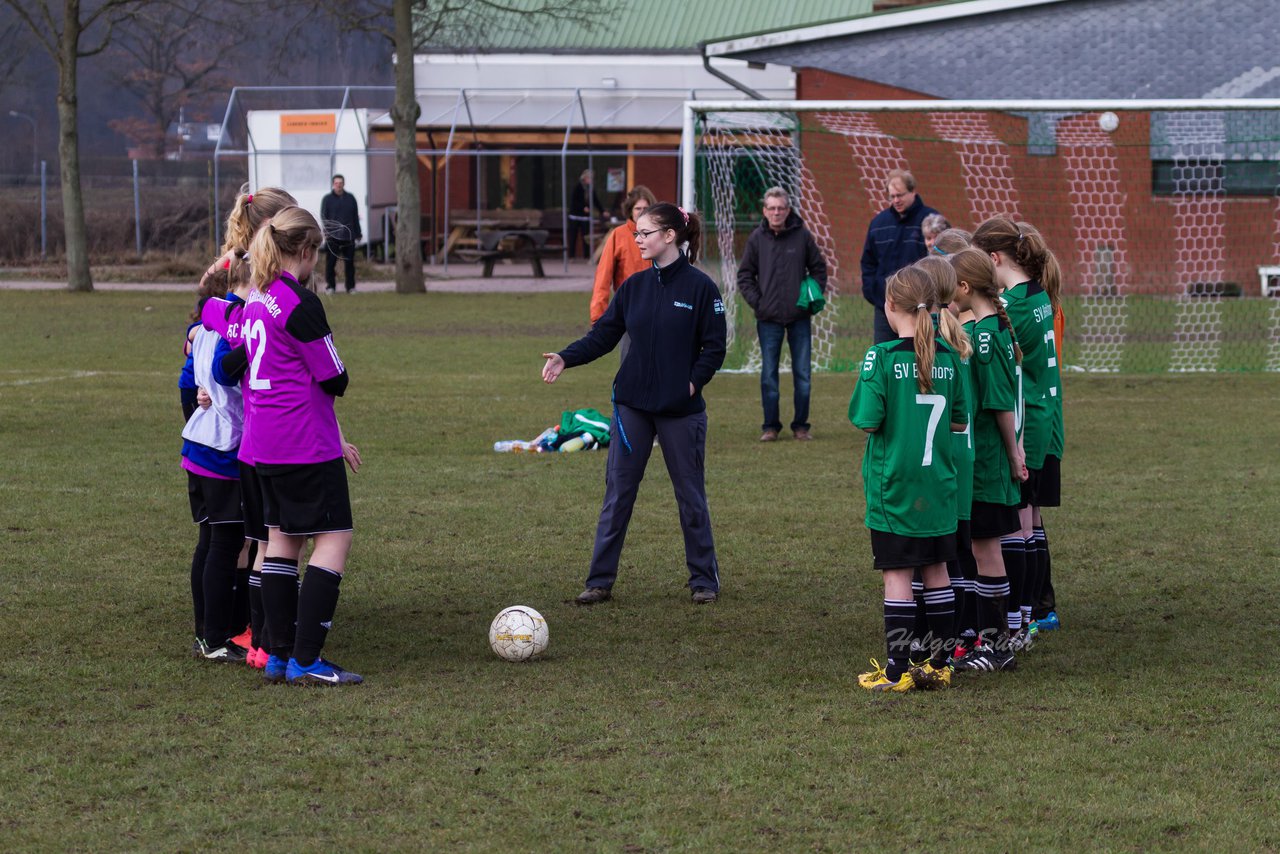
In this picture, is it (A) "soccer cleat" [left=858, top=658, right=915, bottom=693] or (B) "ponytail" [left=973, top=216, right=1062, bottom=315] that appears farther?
(B) "ponytail" [left=973, top=216, right=1062, bottom=315]

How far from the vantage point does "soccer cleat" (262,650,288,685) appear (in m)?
5.53

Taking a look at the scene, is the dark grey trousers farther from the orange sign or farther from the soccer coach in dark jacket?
the orange sign

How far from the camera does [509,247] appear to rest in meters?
32.1

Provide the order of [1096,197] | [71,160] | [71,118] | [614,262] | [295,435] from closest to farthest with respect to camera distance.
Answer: [295,435]
[614,262]
[1096,197]
[71,118]
[71,160]

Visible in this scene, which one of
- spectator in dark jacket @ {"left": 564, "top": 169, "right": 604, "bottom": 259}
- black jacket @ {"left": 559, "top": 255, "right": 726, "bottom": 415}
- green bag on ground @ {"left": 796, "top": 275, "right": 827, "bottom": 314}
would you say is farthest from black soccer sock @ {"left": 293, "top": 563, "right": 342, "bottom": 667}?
spectator in dark jacket @ {"left": 564, "top": 169, "right": 604, "bottom": 259}

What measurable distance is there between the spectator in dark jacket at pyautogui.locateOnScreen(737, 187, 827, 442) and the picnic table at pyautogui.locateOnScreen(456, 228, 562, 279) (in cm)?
1991

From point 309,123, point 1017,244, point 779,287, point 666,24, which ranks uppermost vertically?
point 666,24

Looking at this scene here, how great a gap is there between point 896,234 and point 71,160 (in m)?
19.8

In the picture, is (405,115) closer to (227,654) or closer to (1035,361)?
(227,654)

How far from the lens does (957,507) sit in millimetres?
Result: 5441

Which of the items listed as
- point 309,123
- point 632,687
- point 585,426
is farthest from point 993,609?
point 309,123

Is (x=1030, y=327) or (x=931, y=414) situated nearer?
(x=931, y=414)

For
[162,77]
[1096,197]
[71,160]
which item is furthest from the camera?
[162,77]

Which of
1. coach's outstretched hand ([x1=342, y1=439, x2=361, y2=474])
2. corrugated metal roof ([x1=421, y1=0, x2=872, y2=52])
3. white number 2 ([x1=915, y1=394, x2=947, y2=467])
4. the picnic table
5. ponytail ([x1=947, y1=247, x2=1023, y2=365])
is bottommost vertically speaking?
coach's outstretched hand ([x1=342, y1=439, x2=361, y2=474])
